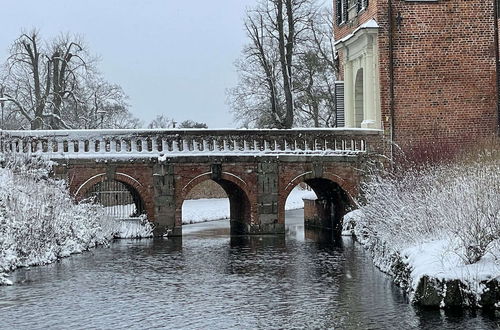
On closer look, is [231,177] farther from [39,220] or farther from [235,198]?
[39,220]

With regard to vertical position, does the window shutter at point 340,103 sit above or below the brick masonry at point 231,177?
above

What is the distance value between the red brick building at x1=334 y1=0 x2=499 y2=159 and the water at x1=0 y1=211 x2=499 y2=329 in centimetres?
631

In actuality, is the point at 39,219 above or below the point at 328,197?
below

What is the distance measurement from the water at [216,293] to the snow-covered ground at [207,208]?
528 inches

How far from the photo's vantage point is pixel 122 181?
86.4ft

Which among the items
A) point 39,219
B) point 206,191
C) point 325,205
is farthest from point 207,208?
point 39,219

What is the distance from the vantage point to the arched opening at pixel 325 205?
93.8ft

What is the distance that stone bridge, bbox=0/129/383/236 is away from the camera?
26078 mm

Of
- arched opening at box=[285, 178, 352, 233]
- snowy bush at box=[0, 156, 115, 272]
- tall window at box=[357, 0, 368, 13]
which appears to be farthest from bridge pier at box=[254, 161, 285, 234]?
tall window at box=[357, 0, 368, 13]

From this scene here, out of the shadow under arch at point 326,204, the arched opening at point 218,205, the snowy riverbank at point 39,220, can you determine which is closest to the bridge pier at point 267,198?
the shadow under arch at point 326,204

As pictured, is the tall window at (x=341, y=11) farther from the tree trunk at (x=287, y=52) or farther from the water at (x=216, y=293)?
the water at (x=216, y=293)

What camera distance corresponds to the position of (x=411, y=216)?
16000 mm

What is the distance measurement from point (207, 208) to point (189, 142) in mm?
16312

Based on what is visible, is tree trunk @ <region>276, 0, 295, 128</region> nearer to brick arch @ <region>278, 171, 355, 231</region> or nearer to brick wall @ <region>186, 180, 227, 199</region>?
brick arch @ <region>278, 171, 355, 231</region>
